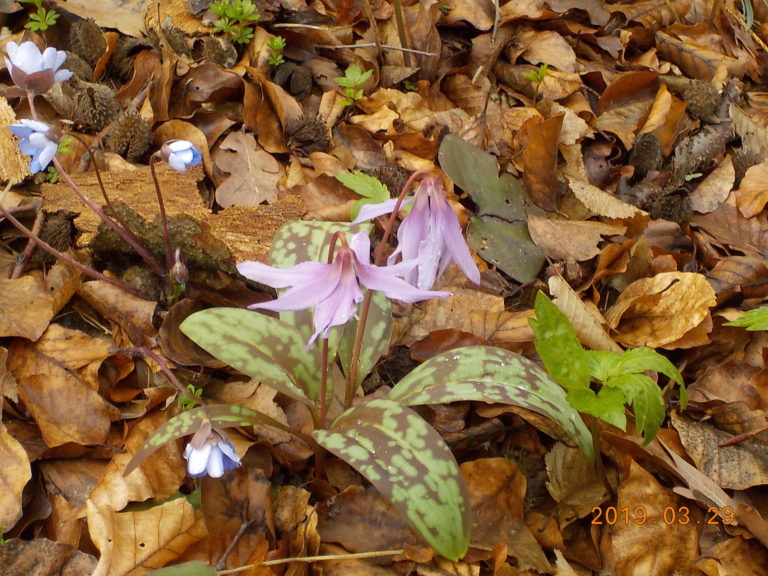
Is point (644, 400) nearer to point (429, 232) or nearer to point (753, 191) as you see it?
point (429, 232)

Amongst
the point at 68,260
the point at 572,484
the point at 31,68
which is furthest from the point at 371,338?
the point at 31,68

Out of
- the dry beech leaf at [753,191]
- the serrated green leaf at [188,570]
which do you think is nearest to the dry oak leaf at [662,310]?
the dry beech leaf at [753,191]

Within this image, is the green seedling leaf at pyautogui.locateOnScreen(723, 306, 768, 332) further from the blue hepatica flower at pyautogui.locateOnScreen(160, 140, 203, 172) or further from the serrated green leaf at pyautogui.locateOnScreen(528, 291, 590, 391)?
the blue hepatica flower at pyautogui.locateOnScreen(160, 140, 203, 172)

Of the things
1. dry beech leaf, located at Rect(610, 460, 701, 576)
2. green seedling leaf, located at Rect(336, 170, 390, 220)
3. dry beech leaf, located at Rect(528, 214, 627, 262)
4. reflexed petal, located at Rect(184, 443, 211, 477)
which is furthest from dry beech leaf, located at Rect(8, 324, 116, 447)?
dry beech leaf, located at Rect(528, 214, 627, 262)

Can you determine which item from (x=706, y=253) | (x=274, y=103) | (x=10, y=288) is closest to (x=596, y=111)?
(x=706, y=253)

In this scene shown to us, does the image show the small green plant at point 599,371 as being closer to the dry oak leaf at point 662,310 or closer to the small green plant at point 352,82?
the dry oak leaf at point 662,310

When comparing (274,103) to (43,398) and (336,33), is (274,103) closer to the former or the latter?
(336,33)
